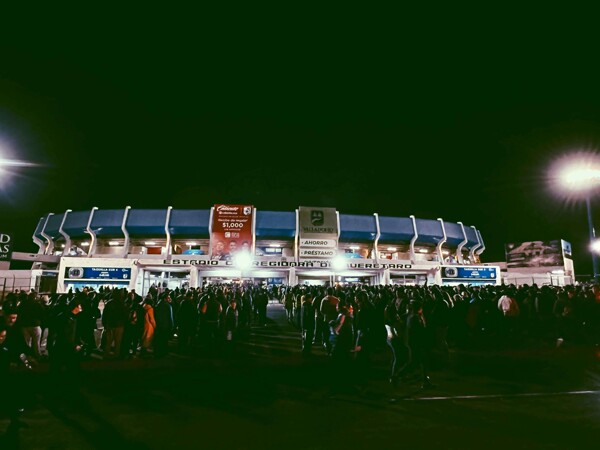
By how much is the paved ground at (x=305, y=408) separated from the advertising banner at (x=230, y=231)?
76.2 ft

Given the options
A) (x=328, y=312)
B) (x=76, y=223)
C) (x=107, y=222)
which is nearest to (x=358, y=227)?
(x=107, y=222)

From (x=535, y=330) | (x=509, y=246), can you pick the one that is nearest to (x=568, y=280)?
(x=509, y=246)

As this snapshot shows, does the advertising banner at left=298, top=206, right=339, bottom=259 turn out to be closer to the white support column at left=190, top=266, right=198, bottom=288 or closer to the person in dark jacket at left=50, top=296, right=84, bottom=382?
the white support column at left=190, top=266, right=198, bottom=288

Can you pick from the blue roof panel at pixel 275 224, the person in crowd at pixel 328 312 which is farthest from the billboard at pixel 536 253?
the person in crowd at pixel 328 312

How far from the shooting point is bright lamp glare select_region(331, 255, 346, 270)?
32.9 m

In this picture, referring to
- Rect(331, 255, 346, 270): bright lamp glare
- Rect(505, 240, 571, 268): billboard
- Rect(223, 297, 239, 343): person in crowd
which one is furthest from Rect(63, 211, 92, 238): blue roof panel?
Rect(505, 240, 571, 268): billboard

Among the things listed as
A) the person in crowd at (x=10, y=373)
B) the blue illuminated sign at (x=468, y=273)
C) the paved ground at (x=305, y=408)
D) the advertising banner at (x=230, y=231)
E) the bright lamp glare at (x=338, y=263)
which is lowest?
the paved ground at (x=305, y=408)

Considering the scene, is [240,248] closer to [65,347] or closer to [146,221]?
[146,221]

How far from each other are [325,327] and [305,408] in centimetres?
436

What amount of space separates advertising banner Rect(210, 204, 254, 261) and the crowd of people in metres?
17.9

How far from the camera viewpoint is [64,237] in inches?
1540

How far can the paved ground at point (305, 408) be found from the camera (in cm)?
447

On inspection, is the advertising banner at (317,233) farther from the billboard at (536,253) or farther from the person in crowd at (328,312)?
the billboard at (536,253)

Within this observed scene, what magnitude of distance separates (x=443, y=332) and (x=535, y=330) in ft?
25.8
